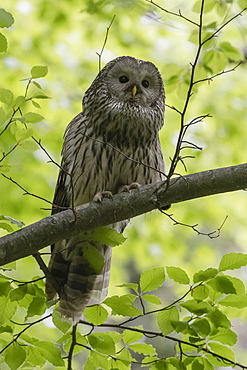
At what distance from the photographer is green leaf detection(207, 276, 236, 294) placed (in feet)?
5.74

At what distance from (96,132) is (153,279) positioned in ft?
4.11

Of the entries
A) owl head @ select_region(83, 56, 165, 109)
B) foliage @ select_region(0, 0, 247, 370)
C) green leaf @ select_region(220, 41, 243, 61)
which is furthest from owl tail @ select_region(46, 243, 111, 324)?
green leaf @ select_region(220, 41, 243, 61)

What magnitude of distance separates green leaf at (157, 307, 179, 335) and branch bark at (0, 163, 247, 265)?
42 cm

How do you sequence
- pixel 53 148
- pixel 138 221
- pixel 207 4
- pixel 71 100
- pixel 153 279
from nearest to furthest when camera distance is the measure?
pixel 153 279, pixel 207 4, pixel 53 148, pixel 71 100, pixel 138 221

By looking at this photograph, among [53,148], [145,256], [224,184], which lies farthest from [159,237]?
[224,184]

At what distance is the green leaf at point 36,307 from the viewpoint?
6.26ft

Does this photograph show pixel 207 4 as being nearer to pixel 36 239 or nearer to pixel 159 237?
pixel 36 239

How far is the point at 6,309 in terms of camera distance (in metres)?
1.88

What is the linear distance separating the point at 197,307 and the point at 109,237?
44 centimetres

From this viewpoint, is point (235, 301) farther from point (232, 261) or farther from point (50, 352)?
point (50, 352)

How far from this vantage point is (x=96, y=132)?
9.49ft

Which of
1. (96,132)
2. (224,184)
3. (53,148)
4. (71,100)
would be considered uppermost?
(71,100)

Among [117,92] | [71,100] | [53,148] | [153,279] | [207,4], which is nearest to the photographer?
[153,279]

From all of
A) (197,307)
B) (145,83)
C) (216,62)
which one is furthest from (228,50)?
(197,307)
